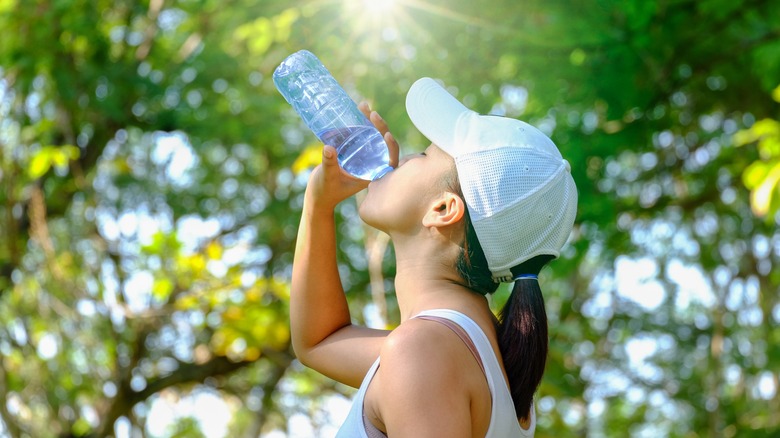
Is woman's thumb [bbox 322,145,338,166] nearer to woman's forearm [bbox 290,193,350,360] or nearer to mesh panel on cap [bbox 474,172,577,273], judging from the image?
woman's forearm [bbox 290,193,350,360]

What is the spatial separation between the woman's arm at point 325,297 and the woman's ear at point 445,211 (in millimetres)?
233

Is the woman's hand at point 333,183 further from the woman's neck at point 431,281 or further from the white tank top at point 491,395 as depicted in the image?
the white tank top at point 491,395

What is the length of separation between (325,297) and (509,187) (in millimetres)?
511

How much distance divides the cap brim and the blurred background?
2.30 m

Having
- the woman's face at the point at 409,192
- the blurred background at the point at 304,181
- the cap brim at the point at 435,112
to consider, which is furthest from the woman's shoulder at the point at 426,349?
the blurred background at the point at 304,181

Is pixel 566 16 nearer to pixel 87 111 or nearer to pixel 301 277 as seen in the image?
pixel 301 277

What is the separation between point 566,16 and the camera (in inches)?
175

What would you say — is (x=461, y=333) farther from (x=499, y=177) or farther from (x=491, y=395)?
(x=499, y=177)

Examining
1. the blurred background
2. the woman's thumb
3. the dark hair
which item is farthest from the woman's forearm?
the blurred background

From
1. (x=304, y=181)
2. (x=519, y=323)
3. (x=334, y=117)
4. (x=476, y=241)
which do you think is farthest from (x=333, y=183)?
(x=304, y=181)

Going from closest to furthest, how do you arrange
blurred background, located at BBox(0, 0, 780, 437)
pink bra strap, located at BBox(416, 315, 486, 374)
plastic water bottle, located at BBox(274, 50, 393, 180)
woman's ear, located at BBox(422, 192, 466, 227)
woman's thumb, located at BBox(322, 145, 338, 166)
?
pink bra strap, located at BBox(416, 315, 486, 374) → woman's ear, located at BBox(422, 192, 466, 227) → woman's thumb, located at BBox(322, 145, 338, 166) → plastic water bottle, located at BBox(274, 50, 393, 180) → blurred background, located at BBox(0, 0, 780, 437)

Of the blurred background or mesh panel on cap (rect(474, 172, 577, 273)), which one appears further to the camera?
the blurred background

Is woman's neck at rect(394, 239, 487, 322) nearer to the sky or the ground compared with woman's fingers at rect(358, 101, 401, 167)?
nearer to the ground

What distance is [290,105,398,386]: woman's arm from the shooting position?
1904 millimetres
